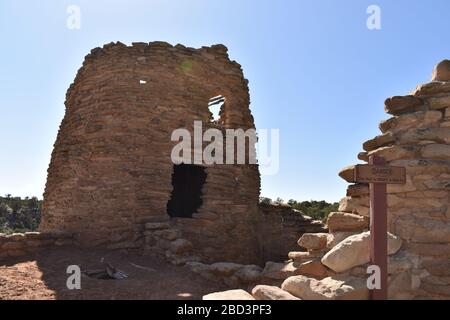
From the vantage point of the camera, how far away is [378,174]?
3746 millimetres

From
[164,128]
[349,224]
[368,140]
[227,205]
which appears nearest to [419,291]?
[349,224]

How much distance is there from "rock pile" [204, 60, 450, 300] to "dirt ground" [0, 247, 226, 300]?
2.00m

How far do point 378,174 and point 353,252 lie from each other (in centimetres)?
91

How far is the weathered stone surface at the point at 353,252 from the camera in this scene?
4.05 meters

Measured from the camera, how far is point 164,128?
9398 mm

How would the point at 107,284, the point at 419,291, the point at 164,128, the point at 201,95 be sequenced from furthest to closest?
the point at 201,95 < the point at 164,128 < the point at 107,284 < the point at 419,291

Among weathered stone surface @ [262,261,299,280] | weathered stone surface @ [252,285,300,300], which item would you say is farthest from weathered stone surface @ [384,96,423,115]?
weathered stone surface @ [252,285,300,300]

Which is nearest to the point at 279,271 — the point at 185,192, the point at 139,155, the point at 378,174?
the point at 378,174

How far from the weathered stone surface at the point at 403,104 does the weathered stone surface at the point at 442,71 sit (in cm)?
41

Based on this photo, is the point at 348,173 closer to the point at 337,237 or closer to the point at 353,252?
the point at 337,237

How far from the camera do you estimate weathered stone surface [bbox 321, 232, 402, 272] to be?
4.05m

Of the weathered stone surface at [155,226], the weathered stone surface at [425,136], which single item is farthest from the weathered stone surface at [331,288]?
the weathered stone surface at [155,226]
